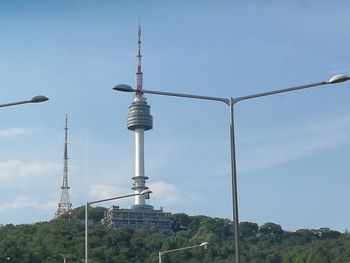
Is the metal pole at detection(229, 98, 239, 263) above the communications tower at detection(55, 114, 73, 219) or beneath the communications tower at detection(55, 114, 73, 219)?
beneath

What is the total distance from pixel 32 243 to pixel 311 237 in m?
66.8

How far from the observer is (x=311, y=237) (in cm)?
17075

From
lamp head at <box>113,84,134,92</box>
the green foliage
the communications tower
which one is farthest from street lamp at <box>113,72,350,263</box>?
the communications tower

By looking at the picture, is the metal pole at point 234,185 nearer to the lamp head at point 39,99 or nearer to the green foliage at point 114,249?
the lamp head at point 39,99

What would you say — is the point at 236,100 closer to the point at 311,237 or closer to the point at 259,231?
the point at 311,237

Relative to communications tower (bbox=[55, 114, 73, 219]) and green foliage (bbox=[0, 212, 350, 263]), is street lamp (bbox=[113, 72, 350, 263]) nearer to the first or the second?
green foliage (bbox=[0, 212, 350, 263])

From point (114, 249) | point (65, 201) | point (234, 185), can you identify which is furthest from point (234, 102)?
point (65, 201)

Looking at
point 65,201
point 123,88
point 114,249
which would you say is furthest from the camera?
point 65,201

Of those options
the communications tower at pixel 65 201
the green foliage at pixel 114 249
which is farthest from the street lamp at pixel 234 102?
the communications tower at pixel 65 201

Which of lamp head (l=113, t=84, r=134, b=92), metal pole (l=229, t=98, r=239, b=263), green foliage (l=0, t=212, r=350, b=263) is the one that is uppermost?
green foliage (l=0, t=212, r=350, b=263)

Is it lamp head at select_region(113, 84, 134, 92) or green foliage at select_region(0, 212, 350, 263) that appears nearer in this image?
lamp head at select_region(113, 84, 134, 92)

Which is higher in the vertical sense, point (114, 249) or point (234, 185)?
point (114, 249)

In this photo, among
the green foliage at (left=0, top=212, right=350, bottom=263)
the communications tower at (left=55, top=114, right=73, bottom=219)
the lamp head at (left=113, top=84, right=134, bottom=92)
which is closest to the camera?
the lamp head at (left=113, top=84, right=134, bottom=92)

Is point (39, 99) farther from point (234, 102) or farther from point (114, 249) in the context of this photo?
point (114, 249)
